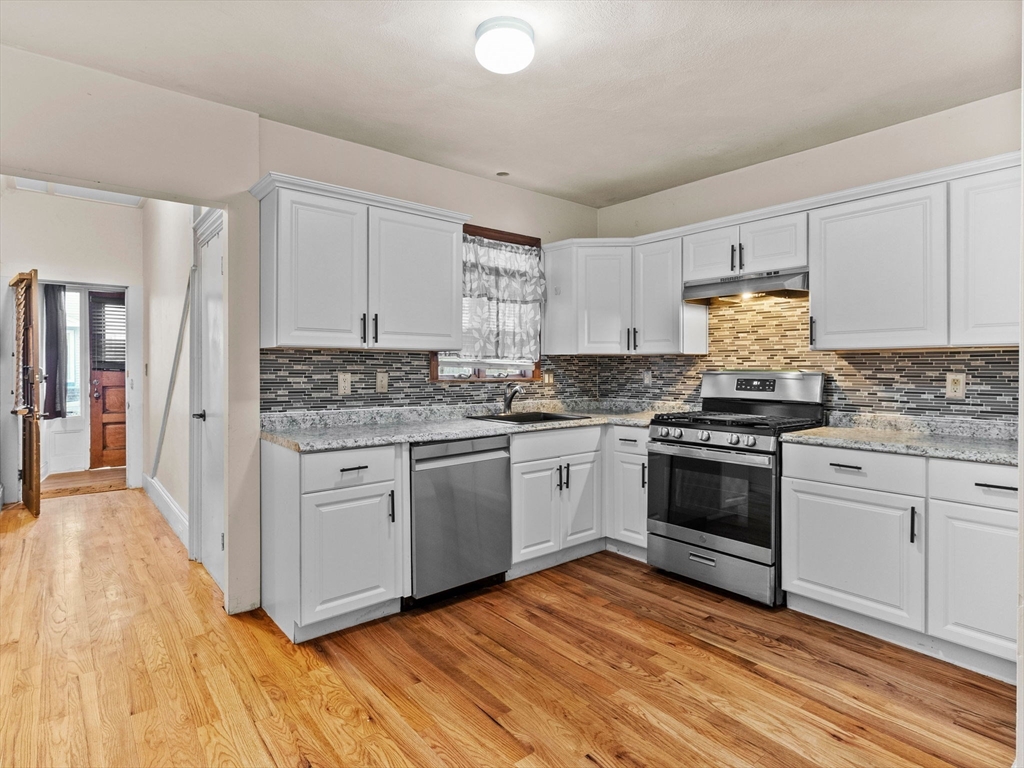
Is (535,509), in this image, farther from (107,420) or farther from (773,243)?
(107,420)

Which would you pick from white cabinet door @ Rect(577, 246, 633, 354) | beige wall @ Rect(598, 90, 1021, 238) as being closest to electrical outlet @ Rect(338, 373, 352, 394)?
white cabinet door @ Rect(577, 246, 633, 354)

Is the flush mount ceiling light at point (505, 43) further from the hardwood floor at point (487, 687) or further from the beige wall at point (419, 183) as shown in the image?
the hardwood floor at point (487, 687)

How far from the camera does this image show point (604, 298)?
13.0ft

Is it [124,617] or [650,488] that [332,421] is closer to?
[124,617]

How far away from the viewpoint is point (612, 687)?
222 centimetres

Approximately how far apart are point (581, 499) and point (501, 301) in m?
1.44

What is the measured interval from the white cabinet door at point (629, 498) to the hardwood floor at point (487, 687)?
1.58ft

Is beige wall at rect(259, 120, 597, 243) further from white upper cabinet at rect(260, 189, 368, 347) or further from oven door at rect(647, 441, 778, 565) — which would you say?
oven door at rect(647, 441, 778, 565)

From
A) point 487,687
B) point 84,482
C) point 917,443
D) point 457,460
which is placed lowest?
point 487,687

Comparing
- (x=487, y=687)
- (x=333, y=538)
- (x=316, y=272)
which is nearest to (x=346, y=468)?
(x=333, y=538)

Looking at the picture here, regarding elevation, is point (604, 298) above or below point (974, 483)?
above

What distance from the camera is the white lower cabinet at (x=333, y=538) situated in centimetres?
253

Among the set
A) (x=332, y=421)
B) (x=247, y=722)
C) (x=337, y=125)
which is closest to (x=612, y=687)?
(x=247, y=722)

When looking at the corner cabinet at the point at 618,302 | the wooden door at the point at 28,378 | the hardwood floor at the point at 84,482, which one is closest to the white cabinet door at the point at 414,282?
the corner cabinet at the point at 618,302
